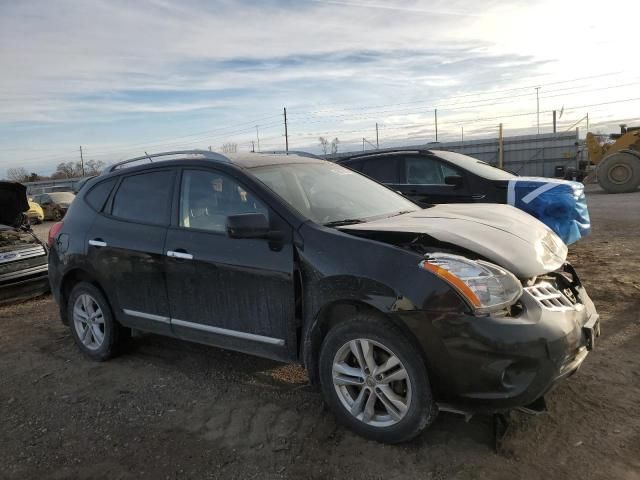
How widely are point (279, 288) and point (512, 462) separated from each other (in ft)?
5.56

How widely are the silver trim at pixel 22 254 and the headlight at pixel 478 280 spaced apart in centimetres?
626

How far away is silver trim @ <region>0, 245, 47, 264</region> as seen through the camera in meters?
7.06

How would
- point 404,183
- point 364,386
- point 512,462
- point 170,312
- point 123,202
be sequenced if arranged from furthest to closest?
point 404,183
point 123,202
point 170,312
point 364,386
point 512,462

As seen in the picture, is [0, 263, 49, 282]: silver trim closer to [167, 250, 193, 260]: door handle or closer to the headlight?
[167, 250, 193, 260]: door handle

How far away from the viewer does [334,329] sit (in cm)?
323

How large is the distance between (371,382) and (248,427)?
923mm

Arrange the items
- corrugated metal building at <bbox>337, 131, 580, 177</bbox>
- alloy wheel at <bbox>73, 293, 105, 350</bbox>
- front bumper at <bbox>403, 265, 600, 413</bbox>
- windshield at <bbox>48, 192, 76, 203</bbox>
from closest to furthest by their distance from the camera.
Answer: front bumper at <bbox>403, 265, 600, 413</bbox>, alloy wheel at <bbox>73, 293, 105, 350</bbox>, windshield at <bbox>48, 192, 76, 203</bbox>, corrugated metal building at <bbox>337, 131, 580, 177</bbox>

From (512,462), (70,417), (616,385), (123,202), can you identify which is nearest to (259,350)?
(70,417)

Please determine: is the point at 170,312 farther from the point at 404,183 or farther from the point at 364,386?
→ the point at 404,183

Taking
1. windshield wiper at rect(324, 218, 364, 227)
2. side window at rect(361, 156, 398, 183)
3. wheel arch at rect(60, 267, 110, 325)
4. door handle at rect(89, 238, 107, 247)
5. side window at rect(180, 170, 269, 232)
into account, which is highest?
side window at rect(361, 156, 398, 183)

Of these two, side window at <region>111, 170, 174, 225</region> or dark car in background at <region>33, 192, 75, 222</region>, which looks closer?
side window at <region>111, 170, 174, 225</region>

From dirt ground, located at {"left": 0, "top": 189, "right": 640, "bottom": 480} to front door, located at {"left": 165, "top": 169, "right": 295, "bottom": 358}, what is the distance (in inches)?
18.5

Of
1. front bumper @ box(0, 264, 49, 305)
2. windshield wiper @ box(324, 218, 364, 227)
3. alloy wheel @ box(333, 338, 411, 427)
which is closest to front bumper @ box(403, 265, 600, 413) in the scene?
alloy wheel @ box(333, 338, 411, 427)

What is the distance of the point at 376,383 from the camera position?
10.3 feet
